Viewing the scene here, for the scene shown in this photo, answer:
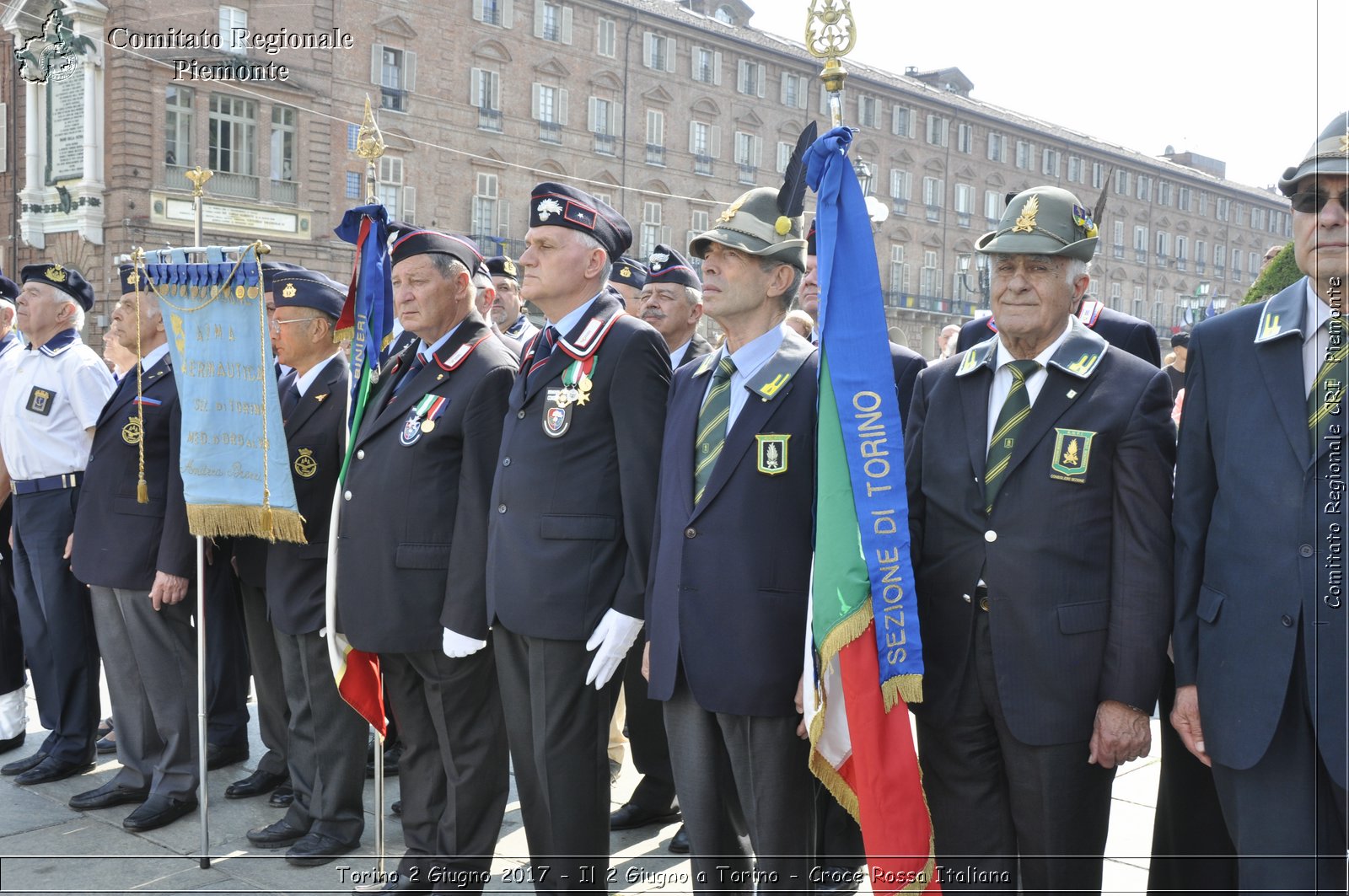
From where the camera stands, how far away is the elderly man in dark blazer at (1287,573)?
8.56 feet

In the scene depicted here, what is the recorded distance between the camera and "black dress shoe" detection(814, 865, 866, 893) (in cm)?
409

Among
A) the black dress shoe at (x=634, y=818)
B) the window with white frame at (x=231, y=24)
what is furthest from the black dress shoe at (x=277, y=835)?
the window with white frame at (x=231, y=24)

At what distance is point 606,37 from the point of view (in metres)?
38.2

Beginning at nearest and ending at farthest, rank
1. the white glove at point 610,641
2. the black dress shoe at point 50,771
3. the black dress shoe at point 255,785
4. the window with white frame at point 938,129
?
the white glove at point 610,641
the black dress shoe at point 255,785
the black dress shoe at point 50,771
the window with white frame at point 938,129

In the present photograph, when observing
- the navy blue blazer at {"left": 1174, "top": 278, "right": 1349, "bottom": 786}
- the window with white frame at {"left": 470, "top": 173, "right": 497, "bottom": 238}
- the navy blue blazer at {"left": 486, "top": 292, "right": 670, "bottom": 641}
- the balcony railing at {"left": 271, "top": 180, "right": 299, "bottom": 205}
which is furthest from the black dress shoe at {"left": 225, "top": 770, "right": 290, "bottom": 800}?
the window with white frame at {"left": 470, "top": 173, "right": 497, "bottom": 238}

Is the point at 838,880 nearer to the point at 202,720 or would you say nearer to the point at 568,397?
the point at 568,397

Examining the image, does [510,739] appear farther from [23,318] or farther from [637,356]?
[23,318]

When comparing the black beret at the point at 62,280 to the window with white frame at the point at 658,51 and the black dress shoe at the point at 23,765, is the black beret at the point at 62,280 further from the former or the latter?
the window with white frame at the point at 658,51

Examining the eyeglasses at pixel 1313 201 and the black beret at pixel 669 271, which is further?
the black beret at pixel 669 271

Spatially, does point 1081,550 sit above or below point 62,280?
below

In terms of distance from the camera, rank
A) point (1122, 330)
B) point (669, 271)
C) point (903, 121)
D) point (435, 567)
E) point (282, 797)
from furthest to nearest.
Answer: point (903, 121) < point (669, 271) < point (282, 797) < point (1122, 330) < point (435, 567)

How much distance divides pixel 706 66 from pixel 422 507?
40.2m

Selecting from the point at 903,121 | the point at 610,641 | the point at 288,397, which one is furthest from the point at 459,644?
the point at 903,121

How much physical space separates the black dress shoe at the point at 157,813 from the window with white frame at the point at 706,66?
39.2 meters
